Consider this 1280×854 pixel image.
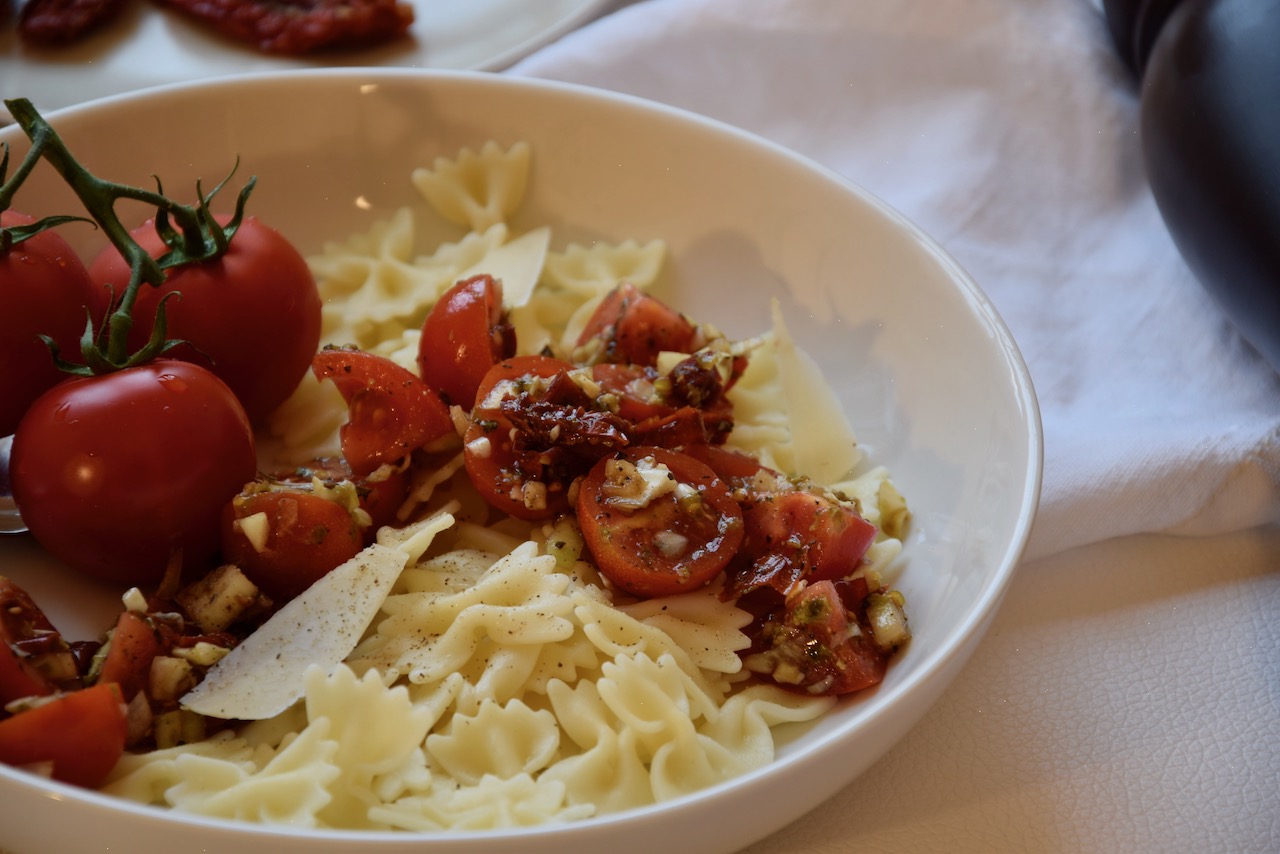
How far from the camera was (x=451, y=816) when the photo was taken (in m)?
1.90

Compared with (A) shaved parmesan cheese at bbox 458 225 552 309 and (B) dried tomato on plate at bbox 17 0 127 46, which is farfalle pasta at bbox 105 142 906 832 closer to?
(A) shaved parmesan cheese at bbox 458 225 552 309

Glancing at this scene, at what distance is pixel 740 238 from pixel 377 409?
3.86ft

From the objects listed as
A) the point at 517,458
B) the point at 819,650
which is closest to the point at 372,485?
the point at 517,458

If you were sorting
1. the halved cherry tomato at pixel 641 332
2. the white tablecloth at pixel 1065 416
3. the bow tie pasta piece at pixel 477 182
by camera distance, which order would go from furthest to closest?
the bow tie pasta piece at pixel 477 182 < the halved cherry tomato at pixel 641 332 < the white tablecloth at pixel 1065 416

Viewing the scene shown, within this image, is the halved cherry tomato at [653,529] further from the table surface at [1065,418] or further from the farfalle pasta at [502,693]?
the table surface at [1065,418]

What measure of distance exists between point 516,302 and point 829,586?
3.83ft

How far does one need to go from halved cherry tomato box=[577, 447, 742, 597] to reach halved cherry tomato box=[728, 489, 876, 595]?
2.6 inches

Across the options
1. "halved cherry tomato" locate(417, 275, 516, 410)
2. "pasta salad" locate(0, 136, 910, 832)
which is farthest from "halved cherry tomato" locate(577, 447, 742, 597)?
"halved cherry tomato" locate(417, 275, 516, 410)

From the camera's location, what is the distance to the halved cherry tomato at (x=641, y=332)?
9.35 ft

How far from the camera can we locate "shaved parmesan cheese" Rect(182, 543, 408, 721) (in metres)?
2.06

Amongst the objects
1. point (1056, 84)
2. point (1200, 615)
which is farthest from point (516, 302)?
point (1056, 84)

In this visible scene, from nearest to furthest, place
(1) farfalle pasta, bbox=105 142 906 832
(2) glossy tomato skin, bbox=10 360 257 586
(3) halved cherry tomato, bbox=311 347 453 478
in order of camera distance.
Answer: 1. (1) farfalle pasta, bbox=105 142 906 832
2. (2) glossy tomato skin, bbox=10 360 257 586
3. (3) halved cherry tomato, bbox=311 347 453 478

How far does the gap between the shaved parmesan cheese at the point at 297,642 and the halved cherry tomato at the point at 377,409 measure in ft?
0.93

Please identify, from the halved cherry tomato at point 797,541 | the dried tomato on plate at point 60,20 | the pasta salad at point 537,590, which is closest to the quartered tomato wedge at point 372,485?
the pasta salad at point 537,590
